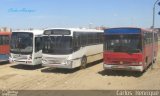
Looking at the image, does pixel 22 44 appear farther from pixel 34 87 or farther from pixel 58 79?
pixel 34 87

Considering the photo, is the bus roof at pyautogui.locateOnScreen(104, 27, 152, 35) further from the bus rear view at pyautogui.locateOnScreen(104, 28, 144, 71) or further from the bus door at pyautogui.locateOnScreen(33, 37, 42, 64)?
the bus door at pyautogui.locateOnScreen(33, 37, 42, 64)

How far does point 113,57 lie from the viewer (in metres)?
18.6

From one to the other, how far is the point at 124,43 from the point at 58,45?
4.04 meters

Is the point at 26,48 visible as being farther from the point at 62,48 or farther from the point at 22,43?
the point at 62,48

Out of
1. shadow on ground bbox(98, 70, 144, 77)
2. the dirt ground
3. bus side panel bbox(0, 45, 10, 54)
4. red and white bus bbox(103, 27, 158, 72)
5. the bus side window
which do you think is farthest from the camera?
bus side panel bbox(0, 45, 10, 54)

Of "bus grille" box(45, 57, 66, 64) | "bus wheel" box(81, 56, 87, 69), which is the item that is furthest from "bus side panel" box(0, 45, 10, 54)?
"bus wheel" box(81, 56, 87, 69)

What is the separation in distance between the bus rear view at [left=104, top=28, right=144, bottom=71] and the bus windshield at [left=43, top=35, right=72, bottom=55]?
2331 mm

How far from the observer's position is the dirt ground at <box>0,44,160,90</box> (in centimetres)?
1538

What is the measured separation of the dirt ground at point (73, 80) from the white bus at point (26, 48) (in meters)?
0.71

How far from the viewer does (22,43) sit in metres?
22.2

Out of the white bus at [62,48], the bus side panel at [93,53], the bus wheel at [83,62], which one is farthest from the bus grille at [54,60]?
the bus side panel at [93,53]

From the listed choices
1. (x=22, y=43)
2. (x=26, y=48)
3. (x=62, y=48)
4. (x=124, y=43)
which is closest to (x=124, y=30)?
(x=124, y=43)

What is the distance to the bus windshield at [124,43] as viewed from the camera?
1817 centimetres

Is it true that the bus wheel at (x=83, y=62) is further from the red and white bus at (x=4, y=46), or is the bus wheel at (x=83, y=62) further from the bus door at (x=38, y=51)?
the red and white bus at (x=4, y=46)
